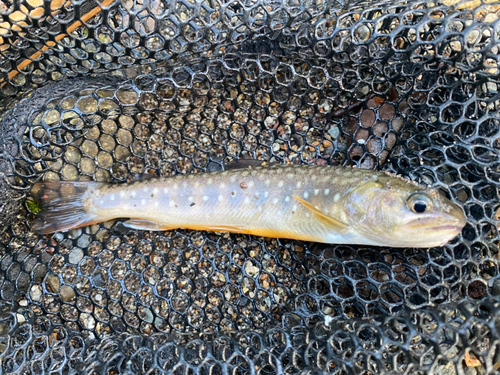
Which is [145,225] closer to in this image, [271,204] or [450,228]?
[271,204]

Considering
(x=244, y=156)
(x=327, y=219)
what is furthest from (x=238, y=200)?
(x=327, y=219)

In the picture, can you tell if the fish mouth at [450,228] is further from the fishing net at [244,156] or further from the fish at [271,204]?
the fishing net at [244,156]

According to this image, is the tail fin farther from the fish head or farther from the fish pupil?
the fish pupil

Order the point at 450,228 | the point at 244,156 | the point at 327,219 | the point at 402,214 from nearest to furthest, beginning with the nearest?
the point at 450,228, the point at 402,214, the point at 327,219, the point at 244,156

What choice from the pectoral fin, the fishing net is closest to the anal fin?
the fishing net

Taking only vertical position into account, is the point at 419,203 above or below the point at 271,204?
above

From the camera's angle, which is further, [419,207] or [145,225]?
[145,225]

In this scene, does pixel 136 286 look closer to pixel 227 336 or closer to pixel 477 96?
pixel 227 336
